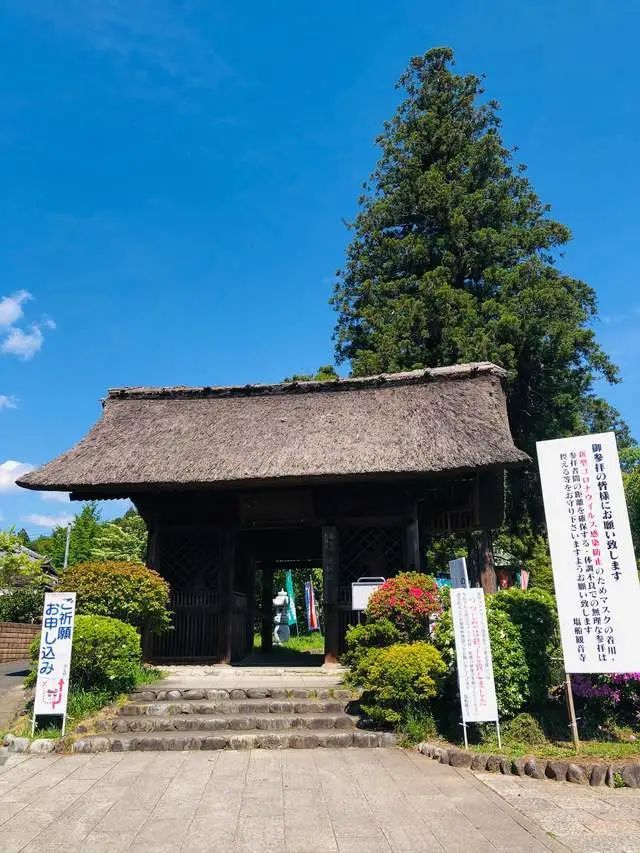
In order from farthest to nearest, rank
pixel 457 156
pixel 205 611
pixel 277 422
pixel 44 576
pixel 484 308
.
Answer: pixel 457 156 → pixel 484 308 → pixel 44 576 → pixel 277 422 → pixel 205 611

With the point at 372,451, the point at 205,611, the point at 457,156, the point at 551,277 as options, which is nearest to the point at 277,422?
the point at 372,451

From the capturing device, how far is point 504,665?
6.94 metres

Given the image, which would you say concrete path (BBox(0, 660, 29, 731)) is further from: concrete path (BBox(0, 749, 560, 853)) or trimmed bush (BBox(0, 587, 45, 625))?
trimmed bush (BBox(0, 587, 45, 625))

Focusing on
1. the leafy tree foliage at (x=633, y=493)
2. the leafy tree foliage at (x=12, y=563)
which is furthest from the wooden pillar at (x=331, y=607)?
the leafy tree foliage at (x=633, y=493)

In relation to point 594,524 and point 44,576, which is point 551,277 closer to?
point 594,524

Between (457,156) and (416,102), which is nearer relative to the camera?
(457,156)

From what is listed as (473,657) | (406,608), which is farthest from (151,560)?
(473,657)

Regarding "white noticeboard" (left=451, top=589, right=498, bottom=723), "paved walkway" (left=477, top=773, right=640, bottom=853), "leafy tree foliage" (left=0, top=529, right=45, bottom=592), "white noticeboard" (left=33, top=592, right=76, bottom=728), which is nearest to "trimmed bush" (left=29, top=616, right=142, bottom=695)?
"white noticeboard" (left=33, top=592, right=76, bottom=728)

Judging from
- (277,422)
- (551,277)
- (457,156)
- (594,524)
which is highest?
(457,156)

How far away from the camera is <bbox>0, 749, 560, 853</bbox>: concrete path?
4145 mm

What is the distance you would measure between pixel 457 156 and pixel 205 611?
19.6 m

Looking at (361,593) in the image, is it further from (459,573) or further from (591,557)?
(591,557)

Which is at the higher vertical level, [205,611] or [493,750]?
[205,611]

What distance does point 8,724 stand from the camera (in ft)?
25.0
